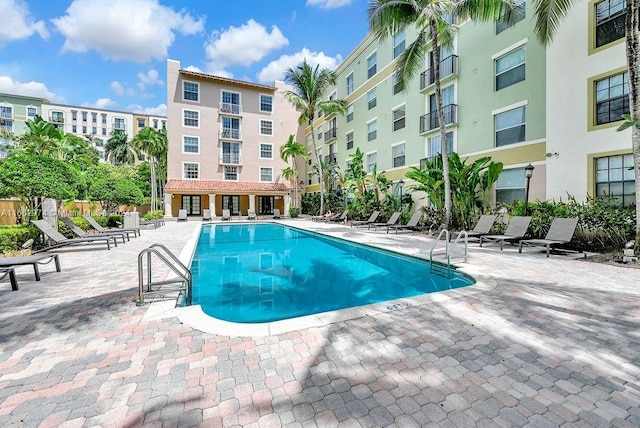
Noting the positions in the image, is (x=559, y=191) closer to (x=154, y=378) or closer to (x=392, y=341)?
(x=392, y=341)

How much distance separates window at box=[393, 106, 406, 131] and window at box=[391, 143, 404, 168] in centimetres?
143

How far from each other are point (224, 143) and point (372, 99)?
17.4 meters

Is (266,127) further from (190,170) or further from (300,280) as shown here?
(300,280)

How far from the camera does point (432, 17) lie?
447 inches

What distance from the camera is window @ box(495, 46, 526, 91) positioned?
548 inches

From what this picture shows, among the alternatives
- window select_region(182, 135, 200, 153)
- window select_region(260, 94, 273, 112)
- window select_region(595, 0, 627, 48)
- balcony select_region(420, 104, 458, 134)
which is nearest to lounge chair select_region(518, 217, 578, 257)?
window select_region(595, 0, 627, 48)

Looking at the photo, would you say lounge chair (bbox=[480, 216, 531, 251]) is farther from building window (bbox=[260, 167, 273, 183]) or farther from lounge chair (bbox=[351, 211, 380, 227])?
building window (bbox=[260, 167, 273, 183])

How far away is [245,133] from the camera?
112 ft

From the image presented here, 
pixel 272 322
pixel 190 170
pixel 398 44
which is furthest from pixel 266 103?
pixel 272 322

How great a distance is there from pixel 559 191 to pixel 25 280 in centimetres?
1704

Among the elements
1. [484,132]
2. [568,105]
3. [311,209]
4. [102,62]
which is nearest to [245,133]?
[311,209]

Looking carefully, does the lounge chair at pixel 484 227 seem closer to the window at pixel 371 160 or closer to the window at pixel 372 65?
the window at pixel 371 160

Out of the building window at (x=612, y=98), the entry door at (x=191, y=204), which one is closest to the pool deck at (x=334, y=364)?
the building window at (x=612, y=98)

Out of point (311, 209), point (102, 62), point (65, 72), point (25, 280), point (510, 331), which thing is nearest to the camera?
point (510, 331)
